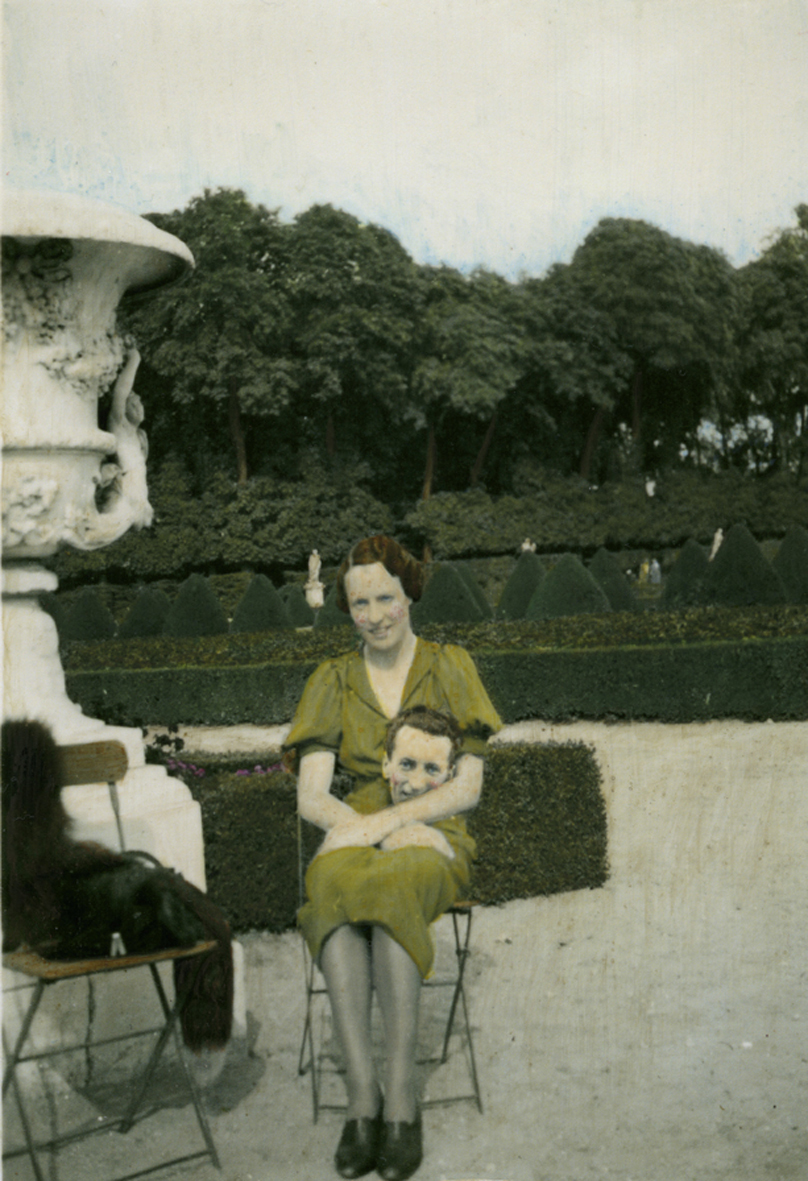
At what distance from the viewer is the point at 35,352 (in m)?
2.50

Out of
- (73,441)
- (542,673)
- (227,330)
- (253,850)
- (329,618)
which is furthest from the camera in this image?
(329,618)

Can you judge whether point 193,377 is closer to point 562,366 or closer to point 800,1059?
point 800,1059

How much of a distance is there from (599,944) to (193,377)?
2.46 metres

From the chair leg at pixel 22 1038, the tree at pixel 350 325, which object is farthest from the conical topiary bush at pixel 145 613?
the chair leg at pixel 22 1038

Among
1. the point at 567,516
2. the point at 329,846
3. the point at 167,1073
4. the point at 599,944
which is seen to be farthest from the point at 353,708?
the point at 567,516

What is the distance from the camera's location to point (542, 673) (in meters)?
8.02

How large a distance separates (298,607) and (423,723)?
8.24m

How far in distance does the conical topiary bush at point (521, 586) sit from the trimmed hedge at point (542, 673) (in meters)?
3.32

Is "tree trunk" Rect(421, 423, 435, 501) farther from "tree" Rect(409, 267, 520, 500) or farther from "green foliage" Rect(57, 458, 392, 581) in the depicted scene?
"green foliage" Rect(57, 458, 392, 581)

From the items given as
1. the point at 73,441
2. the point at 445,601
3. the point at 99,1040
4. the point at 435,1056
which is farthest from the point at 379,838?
the point at 445,601

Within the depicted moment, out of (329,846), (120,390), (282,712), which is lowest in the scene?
(282,712)

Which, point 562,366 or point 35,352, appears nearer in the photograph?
point 35,352

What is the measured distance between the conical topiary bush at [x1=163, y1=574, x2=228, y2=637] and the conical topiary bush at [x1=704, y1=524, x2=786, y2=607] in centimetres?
492

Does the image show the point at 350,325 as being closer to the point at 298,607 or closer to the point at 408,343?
the point at 408,343
